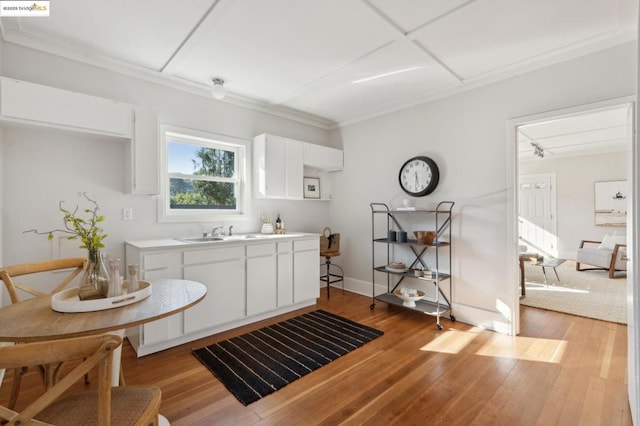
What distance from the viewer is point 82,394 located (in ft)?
4.11

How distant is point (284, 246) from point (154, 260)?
1.36m

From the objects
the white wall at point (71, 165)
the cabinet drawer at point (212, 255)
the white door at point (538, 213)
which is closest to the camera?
the white wall at point (71, 165)

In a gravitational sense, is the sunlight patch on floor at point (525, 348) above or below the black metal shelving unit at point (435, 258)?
below

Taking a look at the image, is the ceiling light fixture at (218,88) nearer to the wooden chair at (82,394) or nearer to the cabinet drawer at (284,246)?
the cabinet drawer at (284,246)

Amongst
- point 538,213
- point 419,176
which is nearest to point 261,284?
point 419,176

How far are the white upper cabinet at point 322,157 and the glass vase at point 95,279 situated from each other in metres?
2.93

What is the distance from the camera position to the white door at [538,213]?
730cm

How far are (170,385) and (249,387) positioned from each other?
22.0 inches

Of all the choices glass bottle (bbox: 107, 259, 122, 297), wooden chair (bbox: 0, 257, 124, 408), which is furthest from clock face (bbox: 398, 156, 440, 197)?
wooden chair (bbox: 0, 257, 124, 408)

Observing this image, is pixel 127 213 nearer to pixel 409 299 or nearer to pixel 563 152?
pixel 409 299

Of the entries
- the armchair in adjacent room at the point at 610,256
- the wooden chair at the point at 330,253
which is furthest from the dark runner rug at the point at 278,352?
the armchair in adjacent room at the point at 610,256

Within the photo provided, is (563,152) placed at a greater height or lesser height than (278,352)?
greater

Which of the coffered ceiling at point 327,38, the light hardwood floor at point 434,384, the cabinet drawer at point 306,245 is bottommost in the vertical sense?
the light hardwood floor at point 434,384

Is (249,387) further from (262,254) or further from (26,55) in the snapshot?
(26,55)
